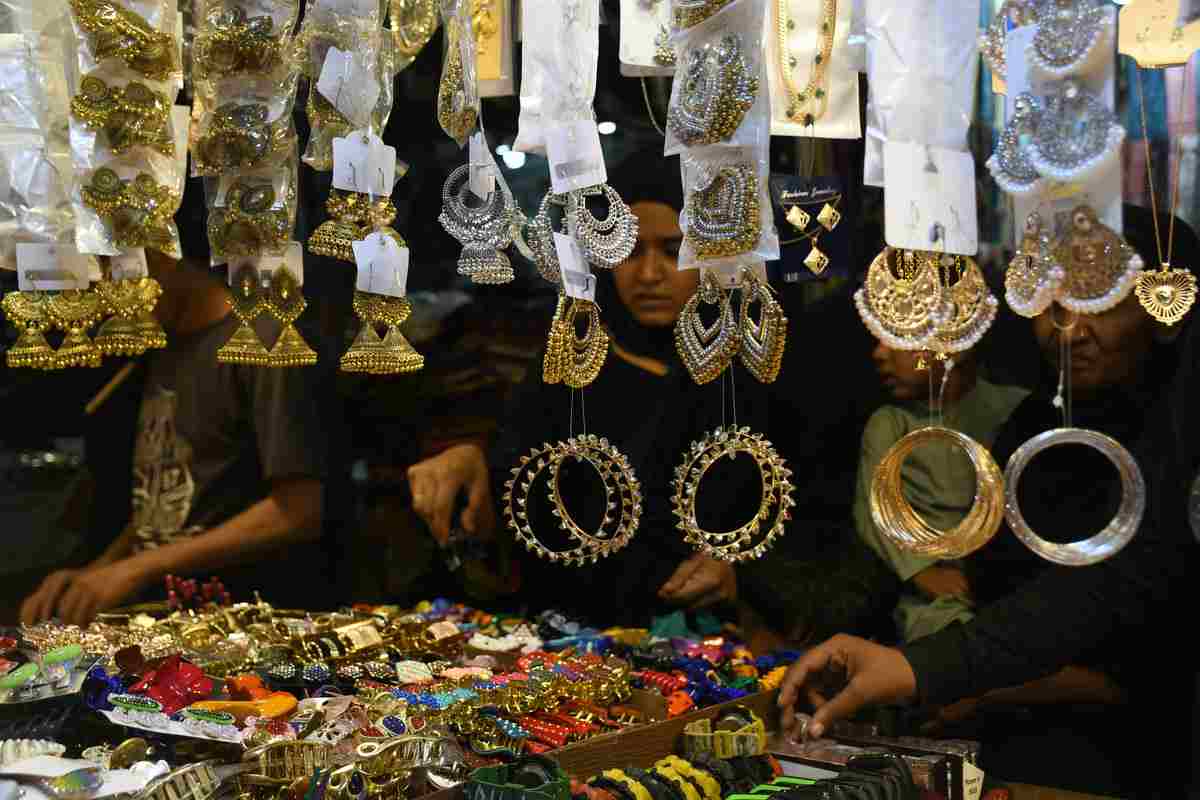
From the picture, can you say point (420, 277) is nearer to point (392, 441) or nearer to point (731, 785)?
point (392, 441)

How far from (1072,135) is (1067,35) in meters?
0.13

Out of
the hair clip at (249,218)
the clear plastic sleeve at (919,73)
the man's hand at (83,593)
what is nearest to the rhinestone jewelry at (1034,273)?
the clear plastic sleeve at (919,73)

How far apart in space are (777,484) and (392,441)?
5.90 ft

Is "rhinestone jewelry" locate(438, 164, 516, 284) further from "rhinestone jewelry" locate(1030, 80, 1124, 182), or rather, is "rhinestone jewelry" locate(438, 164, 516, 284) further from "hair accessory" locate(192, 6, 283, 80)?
"rhinestone jewelry" locate(1030, 80, 1124, 182)

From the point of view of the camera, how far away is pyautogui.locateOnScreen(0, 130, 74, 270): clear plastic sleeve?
2.46 m

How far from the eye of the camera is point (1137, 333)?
9.54 feet

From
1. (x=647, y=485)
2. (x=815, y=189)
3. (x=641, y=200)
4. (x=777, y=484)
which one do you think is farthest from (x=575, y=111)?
(x=647, y=485)

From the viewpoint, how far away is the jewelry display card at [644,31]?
A: 2.38 m

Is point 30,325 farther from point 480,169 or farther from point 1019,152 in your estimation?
point 1019,152

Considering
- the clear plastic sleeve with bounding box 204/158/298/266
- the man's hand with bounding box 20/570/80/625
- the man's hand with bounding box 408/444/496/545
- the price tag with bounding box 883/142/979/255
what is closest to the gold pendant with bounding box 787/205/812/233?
the price tag with bounding box 883/142/979/255

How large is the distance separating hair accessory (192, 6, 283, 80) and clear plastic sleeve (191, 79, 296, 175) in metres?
0.05

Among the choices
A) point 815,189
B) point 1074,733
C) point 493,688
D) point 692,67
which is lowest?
point 1074,733

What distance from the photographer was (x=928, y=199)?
6.47 ft

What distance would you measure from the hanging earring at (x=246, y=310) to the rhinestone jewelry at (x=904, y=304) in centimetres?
109
